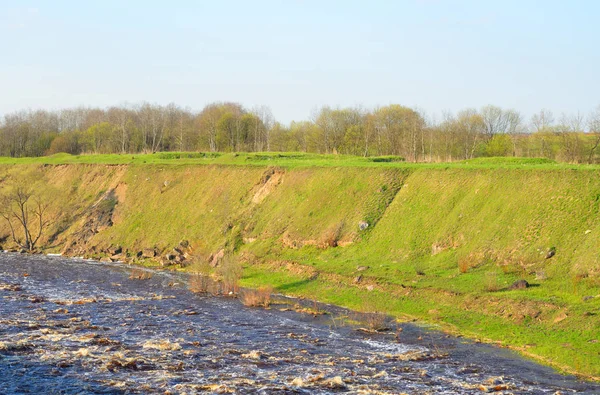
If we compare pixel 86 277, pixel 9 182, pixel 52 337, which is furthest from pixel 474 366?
pixel 9 182

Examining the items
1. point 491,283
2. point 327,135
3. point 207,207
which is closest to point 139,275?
point 207,207

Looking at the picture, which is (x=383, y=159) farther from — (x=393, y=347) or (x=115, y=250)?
(x=393, y=347)

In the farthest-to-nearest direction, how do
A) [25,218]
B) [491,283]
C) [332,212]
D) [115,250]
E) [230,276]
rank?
[25,218] < [115,250] < [332,212] < [230,276] < [491,283]

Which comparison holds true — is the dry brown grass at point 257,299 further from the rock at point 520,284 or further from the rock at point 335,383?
the rock at point 335,383

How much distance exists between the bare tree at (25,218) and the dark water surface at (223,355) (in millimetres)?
24969

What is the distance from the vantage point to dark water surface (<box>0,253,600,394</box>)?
21.8m

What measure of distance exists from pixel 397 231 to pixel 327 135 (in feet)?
165

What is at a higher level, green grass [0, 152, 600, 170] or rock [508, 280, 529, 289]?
green grass [0, 152, 600, 170]

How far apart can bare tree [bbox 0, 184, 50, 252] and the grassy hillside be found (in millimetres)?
1345

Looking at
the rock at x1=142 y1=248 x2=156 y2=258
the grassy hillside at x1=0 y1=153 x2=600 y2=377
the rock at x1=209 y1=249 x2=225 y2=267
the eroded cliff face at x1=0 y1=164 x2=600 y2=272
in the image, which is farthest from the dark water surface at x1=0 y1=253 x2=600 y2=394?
the rock at x1=142 y1=248 x2=156 y2=258

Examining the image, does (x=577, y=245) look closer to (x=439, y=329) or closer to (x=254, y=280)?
(x=439, y=329)

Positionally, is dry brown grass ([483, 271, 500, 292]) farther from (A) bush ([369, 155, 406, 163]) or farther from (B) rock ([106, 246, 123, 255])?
(B) rock ([106, 246, 123, 255])

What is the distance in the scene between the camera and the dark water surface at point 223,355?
21828 mm

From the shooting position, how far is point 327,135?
93.2 meters
